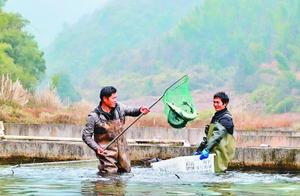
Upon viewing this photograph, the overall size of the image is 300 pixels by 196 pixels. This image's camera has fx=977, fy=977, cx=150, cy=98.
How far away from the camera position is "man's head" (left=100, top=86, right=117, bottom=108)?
48.2ft

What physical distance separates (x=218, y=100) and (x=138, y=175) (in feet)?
6.03

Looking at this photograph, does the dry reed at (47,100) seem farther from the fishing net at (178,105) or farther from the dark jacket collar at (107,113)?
the dark jacket collar at (107,113)

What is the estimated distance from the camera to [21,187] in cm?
1338

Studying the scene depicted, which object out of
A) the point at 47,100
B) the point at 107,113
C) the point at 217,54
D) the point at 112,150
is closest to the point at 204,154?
the point at 112,150

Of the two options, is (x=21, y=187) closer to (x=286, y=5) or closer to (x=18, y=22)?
(x=18, y=22)

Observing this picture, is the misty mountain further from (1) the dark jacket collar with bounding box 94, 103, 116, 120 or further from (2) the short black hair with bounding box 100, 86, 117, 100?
(2) the short black hair with bounding box 100, 86, 117, 100

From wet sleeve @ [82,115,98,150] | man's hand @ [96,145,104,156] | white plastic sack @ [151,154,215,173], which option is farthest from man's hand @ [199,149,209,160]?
wet sleeve @ [82,115,98,150]

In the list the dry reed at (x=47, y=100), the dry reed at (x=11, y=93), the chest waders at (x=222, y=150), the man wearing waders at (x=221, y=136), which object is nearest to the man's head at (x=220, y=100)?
the man wearing waders at (x=221, y=136)

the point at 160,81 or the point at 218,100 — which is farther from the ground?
the point at 160,81

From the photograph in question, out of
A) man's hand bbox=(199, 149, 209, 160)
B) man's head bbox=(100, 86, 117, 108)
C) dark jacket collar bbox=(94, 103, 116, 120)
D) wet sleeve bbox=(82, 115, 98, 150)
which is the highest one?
man's head bbox=(100, 86, 117, 108)

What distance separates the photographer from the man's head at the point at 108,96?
14695 mm

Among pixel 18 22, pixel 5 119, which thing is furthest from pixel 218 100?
pixel 18 22

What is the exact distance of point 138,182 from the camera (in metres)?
14.4

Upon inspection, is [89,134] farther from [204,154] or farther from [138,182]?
[204,154]
